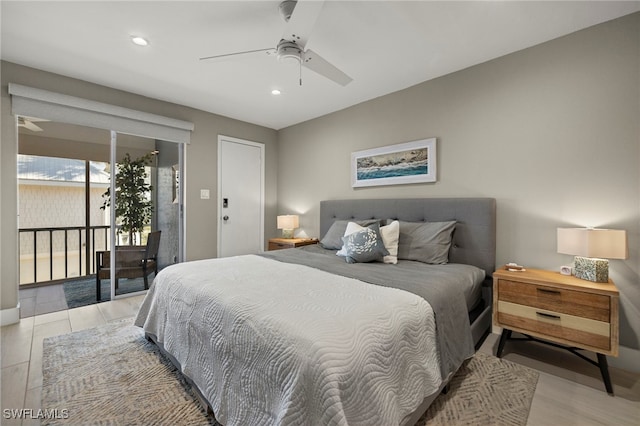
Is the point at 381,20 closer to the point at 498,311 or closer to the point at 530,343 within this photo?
the point at 498,311

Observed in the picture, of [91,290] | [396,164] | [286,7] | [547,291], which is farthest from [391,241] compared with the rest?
[91,290]

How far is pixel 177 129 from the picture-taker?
3682 mm

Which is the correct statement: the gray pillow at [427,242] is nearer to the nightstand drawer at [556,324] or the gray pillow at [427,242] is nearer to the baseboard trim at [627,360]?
the nightstand drawer at [556,324]

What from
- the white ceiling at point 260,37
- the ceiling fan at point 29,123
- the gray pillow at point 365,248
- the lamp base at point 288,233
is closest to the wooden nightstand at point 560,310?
the gray pillow at point 365,248

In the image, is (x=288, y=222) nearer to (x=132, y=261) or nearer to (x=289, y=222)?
(x=289, y=222)

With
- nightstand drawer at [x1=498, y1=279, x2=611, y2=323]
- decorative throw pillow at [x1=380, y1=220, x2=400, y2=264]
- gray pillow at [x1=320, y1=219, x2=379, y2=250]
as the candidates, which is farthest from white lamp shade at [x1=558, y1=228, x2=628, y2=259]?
gray pillow at [x1=320, y1=219, x2=379, y2=250]

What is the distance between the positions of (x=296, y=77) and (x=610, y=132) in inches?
107

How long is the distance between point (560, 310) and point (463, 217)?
1.02 meters

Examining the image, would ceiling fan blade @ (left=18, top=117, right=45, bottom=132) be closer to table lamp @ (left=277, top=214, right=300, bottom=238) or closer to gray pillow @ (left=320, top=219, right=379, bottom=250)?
table lamp @ (left=277, top=214, right=300, bottom=238)

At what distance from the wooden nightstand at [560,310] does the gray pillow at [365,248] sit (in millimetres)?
925

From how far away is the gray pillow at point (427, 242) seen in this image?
2.50 metres

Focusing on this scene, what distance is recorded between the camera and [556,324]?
6.11ft

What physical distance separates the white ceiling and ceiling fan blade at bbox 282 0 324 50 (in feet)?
1.07

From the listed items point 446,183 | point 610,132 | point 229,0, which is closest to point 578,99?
point 610,132
